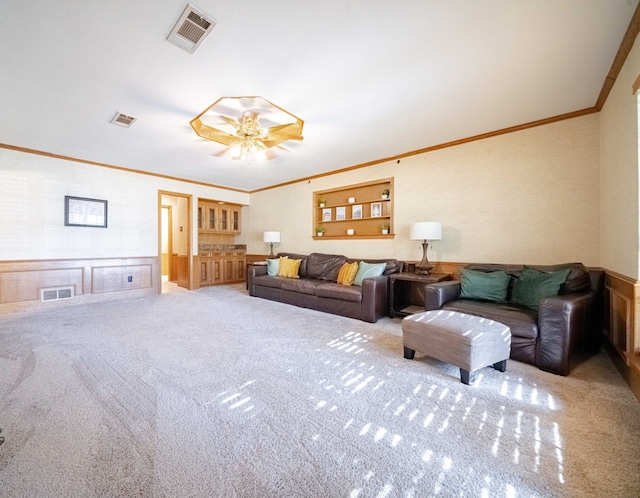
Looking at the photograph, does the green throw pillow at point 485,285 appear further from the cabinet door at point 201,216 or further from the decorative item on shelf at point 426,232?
the cabinet door at point 201,216

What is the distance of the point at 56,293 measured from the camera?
443 centimetres

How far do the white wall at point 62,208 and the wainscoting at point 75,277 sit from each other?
135 mm

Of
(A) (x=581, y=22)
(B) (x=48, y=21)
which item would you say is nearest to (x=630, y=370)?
(A) (x=581, y=22)

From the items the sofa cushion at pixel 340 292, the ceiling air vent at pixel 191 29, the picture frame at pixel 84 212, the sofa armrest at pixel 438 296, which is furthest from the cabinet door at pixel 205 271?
the sofa armrest at pixel 438 296

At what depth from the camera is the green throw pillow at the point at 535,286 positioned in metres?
2.47

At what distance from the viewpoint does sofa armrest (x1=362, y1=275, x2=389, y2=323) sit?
351 cm

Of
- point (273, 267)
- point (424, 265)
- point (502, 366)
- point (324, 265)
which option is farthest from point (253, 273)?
point (502, 366)

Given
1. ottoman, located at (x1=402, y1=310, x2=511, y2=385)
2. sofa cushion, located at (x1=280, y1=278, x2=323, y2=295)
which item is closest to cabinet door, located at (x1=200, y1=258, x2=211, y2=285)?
sofa cushion, located at (x1=280, y1=278, x2=323, y2=295)

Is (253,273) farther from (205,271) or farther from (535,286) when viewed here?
(535,286)

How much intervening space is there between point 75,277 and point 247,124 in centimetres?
431

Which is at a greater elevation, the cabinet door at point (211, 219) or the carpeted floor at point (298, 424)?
the cabinet door at point (211, 219)

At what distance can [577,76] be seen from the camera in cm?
233

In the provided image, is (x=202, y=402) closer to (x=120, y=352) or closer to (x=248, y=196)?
(x=120, y=352)

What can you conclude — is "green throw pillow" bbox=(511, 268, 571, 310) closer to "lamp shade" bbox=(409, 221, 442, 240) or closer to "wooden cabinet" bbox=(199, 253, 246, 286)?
"lamp shade" bbox=(409, 221, 442, 240)
